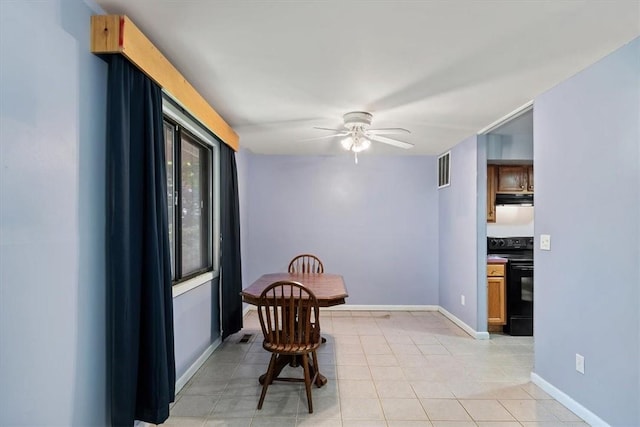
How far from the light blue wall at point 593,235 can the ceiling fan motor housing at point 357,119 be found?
1429 mm

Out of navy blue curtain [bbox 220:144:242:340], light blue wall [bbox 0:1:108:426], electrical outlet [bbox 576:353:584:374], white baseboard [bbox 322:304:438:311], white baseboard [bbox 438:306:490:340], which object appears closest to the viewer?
light blue wall [bbox 0:1:108:426]

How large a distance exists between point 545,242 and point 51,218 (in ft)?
10.4

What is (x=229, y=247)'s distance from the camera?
387cm

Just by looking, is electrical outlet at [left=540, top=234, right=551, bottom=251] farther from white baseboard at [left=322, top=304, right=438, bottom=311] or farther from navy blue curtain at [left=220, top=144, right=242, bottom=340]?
navy blue curtain at [left=220, top=144, right=242, bottom=340]

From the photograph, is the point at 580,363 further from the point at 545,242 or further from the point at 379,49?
the point at 379,49

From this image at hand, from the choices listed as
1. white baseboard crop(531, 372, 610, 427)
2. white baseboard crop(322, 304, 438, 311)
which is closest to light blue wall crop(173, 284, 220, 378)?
white baseboard crop(322, 304, 438, 311)

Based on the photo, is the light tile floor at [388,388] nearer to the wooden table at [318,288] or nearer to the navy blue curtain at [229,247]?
the navy blue curtain at [229,247]

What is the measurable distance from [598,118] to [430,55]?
3.81 ft

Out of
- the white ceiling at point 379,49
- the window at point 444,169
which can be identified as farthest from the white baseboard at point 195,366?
the window at point 444,169

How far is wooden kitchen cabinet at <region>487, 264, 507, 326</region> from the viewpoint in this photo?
13.9 feet

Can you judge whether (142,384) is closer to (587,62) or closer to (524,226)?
(587,62)

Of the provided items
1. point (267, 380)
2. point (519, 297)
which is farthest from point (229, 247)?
point (519, 297)

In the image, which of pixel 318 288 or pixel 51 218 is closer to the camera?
pixel 51 218

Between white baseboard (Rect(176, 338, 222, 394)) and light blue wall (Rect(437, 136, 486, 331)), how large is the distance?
2.94 metres
